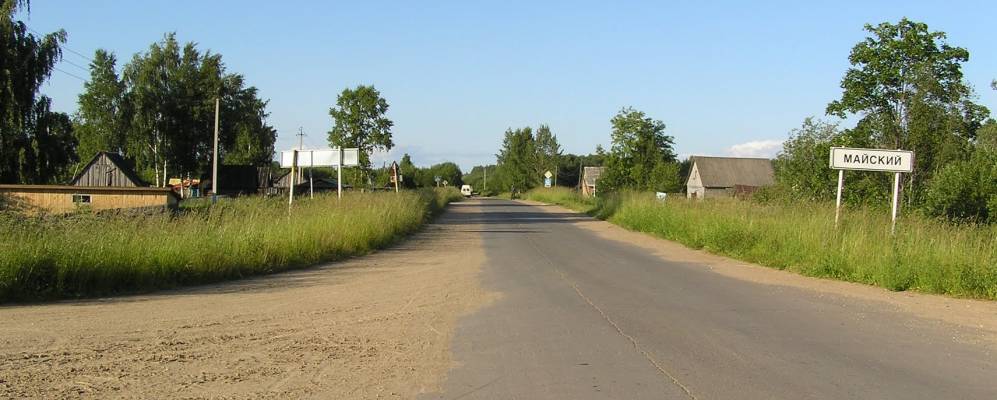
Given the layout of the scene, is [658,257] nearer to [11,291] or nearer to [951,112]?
[951,112]

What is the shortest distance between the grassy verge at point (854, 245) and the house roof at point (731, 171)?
55.6 metres

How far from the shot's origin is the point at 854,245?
13570mm

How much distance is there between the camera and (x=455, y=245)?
20.4 meters

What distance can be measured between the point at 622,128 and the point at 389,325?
1810 inches

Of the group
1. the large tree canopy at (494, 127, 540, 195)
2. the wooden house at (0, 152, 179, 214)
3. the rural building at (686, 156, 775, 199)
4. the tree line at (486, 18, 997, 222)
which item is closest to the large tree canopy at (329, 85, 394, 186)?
the wooden house at (0, 152, 179, 214)

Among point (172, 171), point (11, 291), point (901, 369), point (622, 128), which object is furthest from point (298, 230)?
point (172, 171)

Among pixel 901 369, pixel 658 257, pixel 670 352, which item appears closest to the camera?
pixel 901 369

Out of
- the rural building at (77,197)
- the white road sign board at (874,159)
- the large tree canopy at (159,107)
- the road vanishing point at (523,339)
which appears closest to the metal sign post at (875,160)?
the white road sign board at (874,159)

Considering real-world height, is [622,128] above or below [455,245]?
above

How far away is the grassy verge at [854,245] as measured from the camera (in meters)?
11.3

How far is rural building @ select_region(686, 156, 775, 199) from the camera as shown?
76.2 m

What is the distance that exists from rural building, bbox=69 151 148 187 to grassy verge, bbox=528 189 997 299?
44.0 meters

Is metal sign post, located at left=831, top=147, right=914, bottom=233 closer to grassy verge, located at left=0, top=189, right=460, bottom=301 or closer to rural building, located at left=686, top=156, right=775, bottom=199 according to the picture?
grassy verge, located at left=0, top=189, right=460, bottom=301

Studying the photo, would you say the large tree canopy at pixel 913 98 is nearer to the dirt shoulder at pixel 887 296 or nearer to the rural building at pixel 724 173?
the dirt shoulder at pixel 887 296
